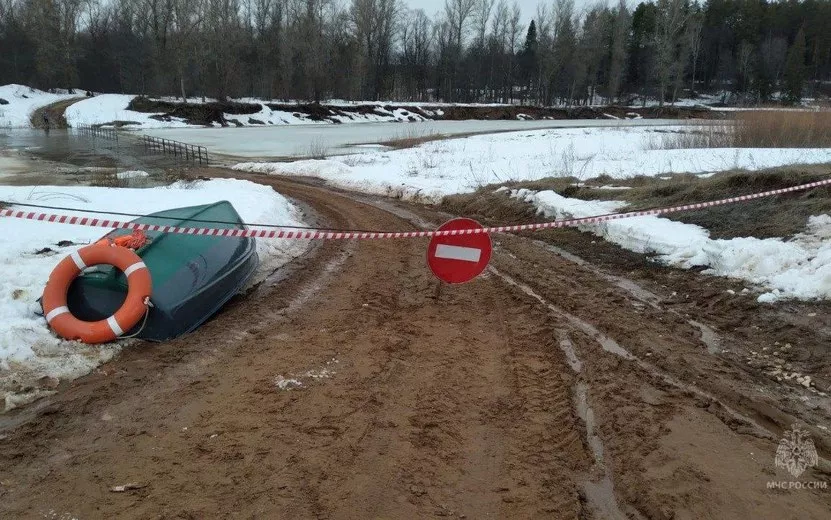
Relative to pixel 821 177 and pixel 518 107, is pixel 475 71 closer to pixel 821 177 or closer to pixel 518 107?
pixel 518 107

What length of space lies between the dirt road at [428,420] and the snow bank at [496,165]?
10549mm

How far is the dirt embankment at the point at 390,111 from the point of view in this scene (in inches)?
2365

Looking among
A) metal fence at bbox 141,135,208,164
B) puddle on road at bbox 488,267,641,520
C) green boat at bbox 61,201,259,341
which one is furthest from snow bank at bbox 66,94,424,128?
puddle on road at bbox 488,267,641,520

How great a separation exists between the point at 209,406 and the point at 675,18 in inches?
3570

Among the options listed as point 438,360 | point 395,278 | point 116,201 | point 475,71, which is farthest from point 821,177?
point 475,71

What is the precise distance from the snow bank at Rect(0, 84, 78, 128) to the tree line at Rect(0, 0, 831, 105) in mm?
3396

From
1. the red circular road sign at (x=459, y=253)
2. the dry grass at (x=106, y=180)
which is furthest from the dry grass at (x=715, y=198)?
the dry grass at (x=106, y=180)

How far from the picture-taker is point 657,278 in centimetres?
781

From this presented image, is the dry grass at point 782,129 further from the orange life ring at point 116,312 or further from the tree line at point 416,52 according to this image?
the tree line at point 416,52

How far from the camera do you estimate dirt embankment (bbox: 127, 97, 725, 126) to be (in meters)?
60.1

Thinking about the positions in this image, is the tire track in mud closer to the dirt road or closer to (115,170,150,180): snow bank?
the dirt road

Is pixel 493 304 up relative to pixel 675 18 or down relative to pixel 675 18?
down

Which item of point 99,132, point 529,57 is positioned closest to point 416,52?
point 529,57

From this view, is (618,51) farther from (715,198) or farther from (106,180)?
(715,198)
